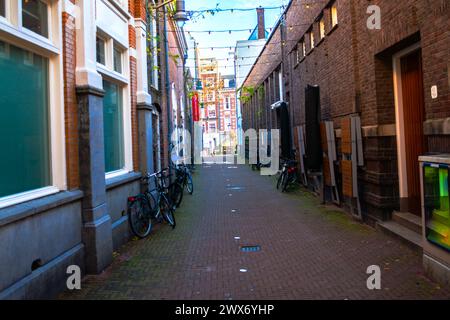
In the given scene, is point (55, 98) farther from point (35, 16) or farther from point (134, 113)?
point (134, 113)

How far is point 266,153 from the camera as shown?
24297 mm

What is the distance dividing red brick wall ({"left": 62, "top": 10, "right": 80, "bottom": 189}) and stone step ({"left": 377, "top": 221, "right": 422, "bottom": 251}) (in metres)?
4.75

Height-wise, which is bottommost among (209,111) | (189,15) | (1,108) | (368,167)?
(368,167)

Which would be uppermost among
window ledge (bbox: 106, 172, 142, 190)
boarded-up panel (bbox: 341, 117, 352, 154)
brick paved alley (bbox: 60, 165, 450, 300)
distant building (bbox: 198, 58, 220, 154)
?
distant building (bbox: 198, 58, 220, 154)

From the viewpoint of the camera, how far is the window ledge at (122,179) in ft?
23.9

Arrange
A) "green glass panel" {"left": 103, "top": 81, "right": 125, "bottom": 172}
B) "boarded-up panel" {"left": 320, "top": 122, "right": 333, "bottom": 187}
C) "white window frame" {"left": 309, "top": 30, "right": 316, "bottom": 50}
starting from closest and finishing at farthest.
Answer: "green glass panel" {"left": 103, "top": 81, "right": 125, "bottom": 172} < "boarded-up panel" {"left": 320, "top": 122, "right": 333, "bottom": 187} < "white window frame" {"left": 309, "top": 30, "right": 316, "bottom": 50}

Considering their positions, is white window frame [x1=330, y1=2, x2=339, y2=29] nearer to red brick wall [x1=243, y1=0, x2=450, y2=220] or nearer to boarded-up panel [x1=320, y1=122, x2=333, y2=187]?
red brick wall [x1=243, y1=0, x2=450, y2=220]

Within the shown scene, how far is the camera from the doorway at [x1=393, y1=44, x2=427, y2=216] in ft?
A: 24.9

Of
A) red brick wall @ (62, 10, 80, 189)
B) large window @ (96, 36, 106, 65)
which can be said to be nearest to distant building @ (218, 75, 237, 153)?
large window @ (96, 36, 106, 65)

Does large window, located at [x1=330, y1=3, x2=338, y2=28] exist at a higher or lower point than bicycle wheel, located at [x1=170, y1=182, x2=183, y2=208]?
higher

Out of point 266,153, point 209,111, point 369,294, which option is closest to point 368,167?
point 369,294
